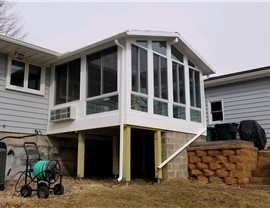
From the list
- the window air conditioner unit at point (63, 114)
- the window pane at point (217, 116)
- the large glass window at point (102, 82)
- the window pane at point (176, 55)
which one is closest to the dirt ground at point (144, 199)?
the large glass window at point (102, 82)

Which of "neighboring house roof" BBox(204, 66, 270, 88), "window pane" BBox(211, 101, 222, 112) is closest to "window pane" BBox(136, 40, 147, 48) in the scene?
"neighboring house roof" BBox(204, 66, 270, 88)

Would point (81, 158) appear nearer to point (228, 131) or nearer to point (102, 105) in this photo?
point (102, 105)

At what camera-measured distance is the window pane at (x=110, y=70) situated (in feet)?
29.2

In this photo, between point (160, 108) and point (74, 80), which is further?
point (74, 80)

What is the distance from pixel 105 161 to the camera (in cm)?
1199

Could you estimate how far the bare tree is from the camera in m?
18.1

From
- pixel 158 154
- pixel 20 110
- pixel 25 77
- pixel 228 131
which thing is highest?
pixel 25 77

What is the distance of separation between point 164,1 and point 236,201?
6070 mm

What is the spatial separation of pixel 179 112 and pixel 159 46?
7.31ft

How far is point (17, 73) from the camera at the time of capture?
977cm

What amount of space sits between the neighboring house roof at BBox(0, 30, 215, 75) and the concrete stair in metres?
3.92

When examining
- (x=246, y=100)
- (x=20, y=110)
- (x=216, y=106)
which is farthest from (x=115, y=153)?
(x=246, y=100)

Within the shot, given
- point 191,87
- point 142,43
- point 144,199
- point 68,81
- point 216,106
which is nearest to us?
point 144,199

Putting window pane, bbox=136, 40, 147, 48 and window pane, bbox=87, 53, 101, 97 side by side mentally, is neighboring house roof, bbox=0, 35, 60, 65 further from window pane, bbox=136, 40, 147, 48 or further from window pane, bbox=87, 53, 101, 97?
window pane, bbox=136, 40, 147, 48
